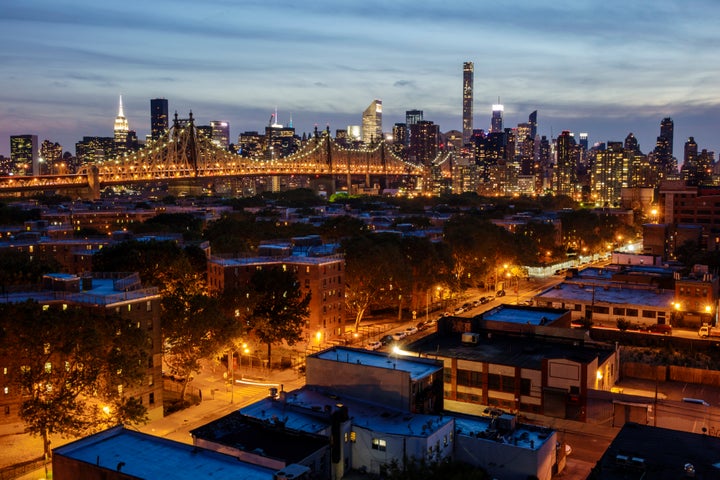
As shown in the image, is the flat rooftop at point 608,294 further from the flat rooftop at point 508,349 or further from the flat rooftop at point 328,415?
the flat rooftop at point 328,415

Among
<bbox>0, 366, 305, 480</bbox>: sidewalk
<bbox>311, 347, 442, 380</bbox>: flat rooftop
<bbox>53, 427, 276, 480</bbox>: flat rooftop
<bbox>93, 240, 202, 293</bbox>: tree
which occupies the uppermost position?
<bbox>93, 240, 202, 293</bbox>: tree

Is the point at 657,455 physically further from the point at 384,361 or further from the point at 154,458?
the point at 154,458

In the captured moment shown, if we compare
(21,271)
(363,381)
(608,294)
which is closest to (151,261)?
(21,271)

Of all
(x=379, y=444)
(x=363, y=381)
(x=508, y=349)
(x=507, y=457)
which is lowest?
(x=507, y=457)

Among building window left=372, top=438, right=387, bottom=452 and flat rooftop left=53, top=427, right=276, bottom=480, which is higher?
flat rooftop left=53, top=427, right=276, bottom=480

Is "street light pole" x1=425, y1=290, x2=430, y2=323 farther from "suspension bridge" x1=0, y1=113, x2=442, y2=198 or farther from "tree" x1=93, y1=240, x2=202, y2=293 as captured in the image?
"suspension bridge" x1=0, y1=113, x2=442, y2=198

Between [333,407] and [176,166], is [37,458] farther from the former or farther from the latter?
[176,166]

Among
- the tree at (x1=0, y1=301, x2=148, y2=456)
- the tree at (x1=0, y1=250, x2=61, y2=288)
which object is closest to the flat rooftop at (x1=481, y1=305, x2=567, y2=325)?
the tree at (x1=0, y1=301, x2=148, y2=456)
